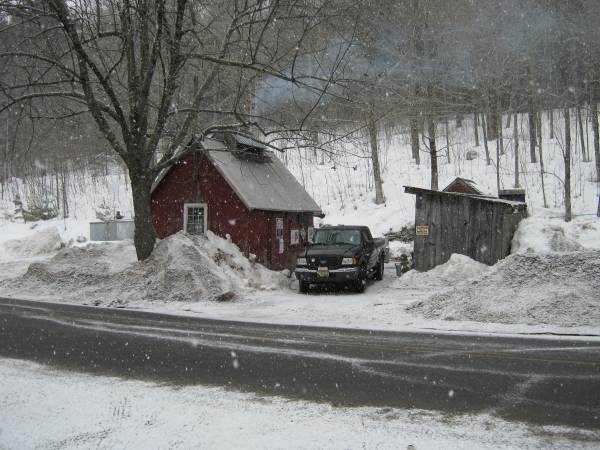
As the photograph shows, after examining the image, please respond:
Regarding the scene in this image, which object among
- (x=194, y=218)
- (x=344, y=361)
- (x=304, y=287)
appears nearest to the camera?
(x=344, y=361)

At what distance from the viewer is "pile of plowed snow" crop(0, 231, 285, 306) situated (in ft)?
50.4

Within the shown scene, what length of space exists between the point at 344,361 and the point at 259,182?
1418 centimetres

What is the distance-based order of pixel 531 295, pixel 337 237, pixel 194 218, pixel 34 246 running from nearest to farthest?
pixel 531 295 → pixel 337 237 → pixel 194 218 → pixel 34 246

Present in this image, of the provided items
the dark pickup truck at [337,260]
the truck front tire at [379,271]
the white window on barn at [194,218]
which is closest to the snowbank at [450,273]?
the dark pickup truck at [337,260]

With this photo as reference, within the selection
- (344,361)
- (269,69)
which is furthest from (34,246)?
(344,361)

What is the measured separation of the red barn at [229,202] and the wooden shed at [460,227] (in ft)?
13.7

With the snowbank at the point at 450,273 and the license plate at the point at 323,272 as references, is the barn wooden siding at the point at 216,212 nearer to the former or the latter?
the license plate at the point at 323,272

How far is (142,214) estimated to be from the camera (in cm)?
1722

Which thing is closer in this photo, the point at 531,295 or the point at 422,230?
the point at 531,295

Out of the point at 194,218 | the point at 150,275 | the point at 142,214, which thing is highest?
the point at 142,214

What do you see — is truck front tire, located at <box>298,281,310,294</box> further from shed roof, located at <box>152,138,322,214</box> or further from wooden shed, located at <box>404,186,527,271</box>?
wooden shed, located at <box>404,186,527,271</box>

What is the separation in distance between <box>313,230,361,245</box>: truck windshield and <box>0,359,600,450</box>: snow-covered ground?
11.5 m

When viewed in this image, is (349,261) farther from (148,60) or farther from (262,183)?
(148,60)

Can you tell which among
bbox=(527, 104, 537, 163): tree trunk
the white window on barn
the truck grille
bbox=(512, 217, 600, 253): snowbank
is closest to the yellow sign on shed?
bbox=(512, 217, 600, 253): snowbank
